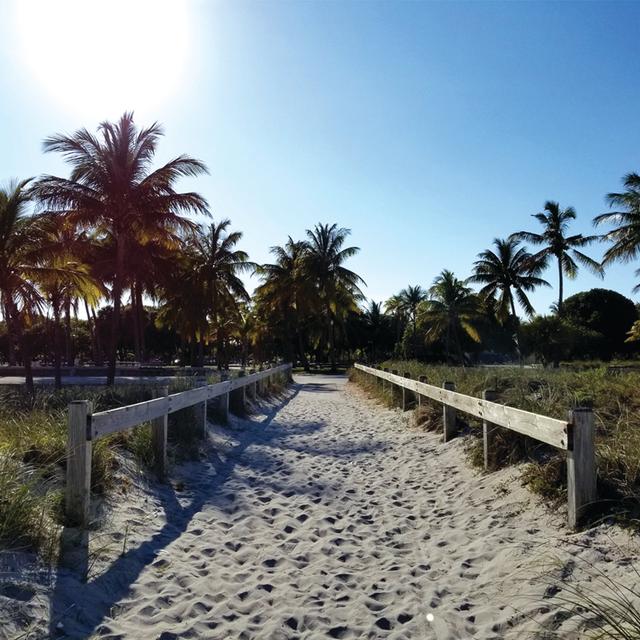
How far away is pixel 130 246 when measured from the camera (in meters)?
27.7

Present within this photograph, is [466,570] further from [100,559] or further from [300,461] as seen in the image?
[300,461]

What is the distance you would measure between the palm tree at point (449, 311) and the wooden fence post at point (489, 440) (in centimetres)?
4212

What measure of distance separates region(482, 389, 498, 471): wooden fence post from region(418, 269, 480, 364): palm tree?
42125mm

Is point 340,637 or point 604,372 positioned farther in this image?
point 604,372

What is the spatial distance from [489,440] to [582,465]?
8.20ft

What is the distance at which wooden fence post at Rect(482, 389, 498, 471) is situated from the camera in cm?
659

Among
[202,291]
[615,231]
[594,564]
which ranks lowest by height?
[594,564]

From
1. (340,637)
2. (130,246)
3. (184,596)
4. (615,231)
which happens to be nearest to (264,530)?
(184,596)

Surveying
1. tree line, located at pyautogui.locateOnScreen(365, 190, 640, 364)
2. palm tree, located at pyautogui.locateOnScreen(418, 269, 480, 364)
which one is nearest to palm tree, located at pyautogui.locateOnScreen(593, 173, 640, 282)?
tree line, located at pyautogui.locateOnScreen(365, 190, 640, 364)

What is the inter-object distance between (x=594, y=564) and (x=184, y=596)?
257cm

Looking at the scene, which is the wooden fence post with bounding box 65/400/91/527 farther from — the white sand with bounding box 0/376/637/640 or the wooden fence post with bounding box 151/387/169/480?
the wooden fence post with bounding box 151/387/169/480

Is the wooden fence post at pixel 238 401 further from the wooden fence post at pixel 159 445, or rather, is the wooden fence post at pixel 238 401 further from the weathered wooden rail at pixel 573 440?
the weathered wooden rail at pixel 573 440

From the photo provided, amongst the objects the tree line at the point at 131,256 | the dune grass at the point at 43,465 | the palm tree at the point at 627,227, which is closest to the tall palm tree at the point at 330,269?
the tree line at the point at 131,256

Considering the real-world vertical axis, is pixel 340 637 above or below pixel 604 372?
below
